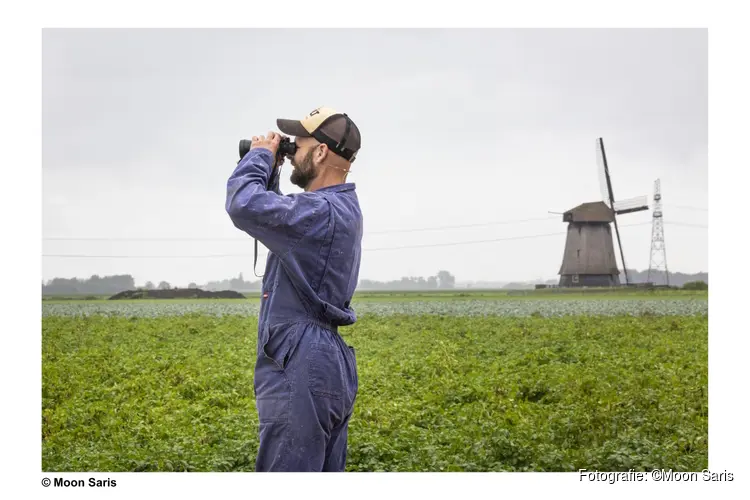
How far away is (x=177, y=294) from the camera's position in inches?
485

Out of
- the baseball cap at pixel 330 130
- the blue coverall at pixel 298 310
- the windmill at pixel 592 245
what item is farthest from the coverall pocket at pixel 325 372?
the windmill at pixel 592 245

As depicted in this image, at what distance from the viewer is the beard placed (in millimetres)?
3367

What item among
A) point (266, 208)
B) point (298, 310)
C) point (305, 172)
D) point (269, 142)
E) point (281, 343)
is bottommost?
point (281, 343)

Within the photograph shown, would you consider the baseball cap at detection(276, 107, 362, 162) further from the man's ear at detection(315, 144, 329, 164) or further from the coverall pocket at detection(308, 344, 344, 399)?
the coverall pocket at detection(308, 344, 344, 399)

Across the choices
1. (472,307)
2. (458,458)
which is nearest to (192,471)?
(458,458)

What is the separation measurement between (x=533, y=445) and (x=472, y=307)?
1161cm

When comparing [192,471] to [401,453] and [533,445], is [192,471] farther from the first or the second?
[533,445]

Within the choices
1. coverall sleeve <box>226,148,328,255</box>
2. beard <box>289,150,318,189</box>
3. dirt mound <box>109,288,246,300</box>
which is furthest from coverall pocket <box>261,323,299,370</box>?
dirt mound <box>109,288,246,300</box>

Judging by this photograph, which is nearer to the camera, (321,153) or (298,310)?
(298,310)

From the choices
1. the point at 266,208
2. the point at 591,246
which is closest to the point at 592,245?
the point at 591,246

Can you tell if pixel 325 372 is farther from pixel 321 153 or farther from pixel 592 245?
pixel 592 245

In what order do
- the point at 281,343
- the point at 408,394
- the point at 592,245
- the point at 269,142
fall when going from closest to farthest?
the point at 281,343
the point at 269,142
the point at 408,394
the point at 592,245

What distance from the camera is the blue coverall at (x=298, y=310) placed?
3.05 meters

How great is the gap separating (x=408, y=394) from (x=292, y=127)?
5.18 meters
